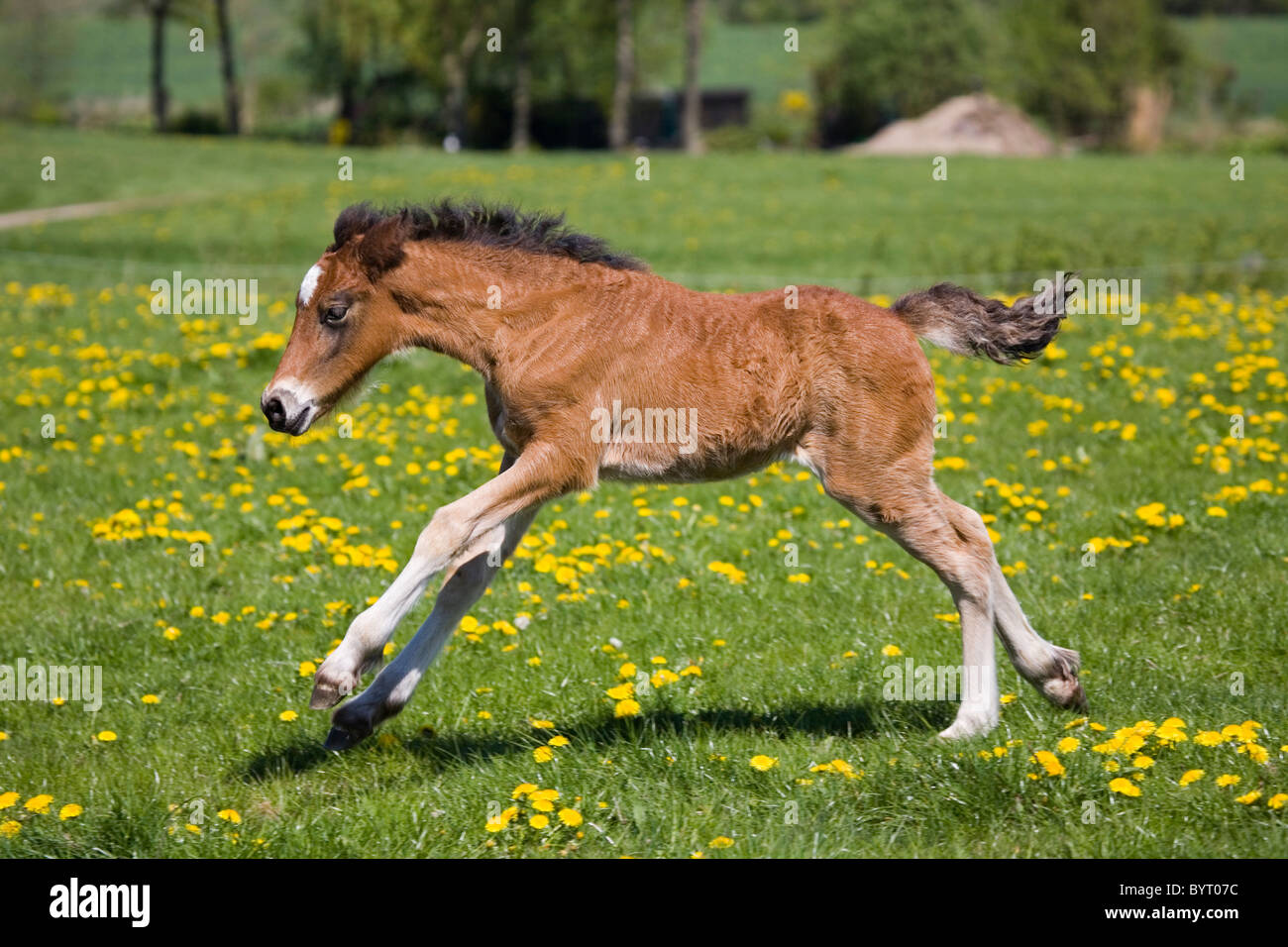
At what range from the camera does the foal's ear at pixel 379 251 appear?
5238 millimetres

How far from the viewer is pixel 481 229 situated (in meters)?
5.48

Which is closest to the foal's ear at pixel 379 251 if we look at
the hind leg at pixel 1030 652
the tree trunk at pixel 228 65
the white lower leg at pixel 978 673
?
the hind leg at pixel 1030 652

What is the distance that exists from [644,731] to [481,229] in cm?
217

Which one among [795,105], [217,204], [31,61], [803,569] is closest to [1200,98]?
[795,105]

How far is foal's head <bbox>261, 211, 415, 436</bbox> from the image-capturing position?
518 centimetres

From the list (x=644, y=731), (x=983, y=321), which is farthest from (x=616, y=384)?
(x=983, y=321)

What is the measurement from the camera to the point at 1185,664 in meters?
5.88

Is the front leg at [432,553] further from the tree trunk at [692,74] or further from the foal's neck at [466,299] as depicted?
the tree trunk at [692,74]

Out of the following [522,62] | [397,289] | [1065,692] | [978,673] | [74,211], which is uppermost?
[522,62]

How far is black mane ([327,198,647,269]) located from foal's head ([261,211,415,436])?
0.05 ft

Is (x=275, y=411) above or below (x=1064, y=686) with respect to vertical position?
above

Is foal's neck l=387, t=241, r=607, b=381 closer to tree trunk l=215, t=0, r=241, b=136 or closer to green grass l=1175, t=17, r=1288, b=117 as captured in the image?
tree trunk l=215, t=0, r=241, b=136

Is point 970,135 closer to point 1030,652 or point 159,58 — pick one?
point 159,58

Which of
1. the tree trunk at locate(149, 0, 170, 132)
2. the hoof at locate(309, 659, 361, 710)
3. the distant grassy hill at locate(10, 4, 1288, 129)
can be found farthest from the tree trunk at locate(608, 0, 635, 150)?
the hoof at locate(309, 659, 361, 710)
